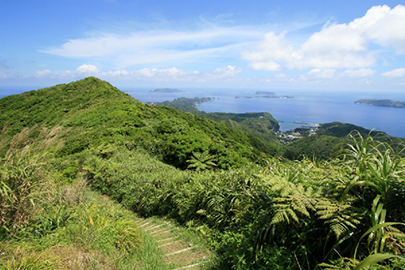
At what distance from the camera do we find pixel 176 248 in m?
4.41

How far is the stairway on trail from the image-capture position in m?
3.74

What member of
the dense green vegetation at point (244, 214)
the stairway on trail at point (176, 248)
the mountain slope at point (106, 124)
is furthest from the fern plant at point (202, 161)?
the stairway on trail at point (176, 248)

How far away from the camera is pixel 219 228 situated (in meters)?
4.54

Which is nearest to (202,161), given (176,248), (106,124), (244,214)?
(176,248)

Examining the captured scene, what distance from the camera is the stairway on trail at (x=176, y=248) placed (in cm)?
374

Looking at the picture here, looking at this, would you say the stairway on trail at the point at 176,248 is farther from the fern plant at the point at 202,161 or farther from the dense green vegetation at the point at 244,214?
the fern plant at the point at 202,161

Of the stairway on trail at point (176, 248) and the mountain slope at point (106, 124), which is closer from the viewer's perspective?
the stairway on trail at point (176, 248)

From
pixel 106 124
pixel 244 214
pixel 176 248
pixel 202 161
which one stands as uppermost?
pixel 106 124

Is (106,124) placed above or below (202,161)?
above

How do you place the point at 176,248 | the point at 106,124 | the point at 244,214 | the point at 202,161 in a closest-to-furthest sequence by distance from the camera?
the point at 244,214
the point at 176,248
the point at 202,161
the point at 106,124

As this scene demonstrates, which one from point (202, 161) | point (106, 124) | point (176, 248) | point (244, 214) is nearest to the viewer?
point (244, 214)

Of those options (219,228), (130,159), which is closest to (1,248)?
(219,228)

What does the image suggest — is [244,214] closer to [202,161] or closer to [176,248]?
[176,248]

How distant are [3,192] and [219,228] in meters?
3.82
